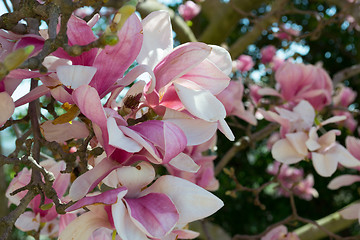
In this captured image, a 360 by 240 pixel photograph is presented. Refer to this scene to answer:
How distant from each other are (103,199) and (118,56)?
145 mm

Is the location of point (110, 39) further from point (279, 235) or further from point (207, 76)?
point (279, 235)

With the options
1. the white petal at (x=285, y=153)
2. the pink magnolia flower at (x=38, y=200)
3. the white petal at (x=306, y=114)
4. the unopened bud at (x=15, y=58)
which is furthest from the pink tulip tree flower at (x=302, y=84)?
the unopened bud at (x=15, y=58)

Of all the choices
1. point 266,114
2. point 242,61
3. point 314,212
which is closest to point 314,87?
point 266,114

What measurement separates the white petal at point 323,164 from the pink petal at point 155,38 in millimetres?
444

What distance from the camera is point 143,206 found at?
16.0 inches

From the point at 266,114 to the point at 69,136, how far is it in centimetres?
54

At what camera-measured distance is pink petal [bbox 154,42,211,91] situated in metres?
0.45

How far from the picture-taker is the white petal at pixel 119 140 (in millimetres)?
387

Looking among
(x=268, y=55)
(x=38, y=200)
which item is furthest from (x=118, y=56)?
(x=268, y=55)

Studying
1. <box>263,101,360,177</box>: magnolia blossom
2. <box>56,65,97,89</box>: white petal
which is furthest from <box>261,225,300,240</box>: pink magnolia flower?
<box>56,65,97,89</box>: white petal

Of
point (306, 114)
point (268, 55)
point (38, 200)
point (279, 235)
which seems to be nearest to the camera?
point (38, 200)

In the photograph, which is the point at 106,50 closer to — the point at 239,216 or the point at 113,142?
the point at 113,142

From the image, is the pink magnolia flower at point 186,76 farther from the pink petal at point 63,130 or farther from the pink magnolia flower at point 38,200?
the pink magnolia flower at point 38,200

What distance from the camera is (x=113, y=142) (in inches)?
15.2
